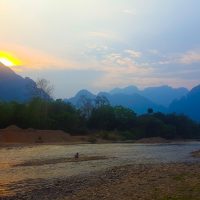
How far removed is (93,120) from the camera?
5192 inches

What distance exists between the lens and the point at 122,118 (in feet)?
445

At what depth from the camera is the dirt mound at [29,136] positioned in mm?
88562

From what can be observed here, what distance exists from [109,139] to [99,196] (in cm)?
8989

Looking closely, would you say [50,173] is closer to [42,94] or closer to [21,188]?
[21,188]

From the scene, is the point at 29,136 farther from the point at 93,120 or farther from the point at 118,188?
the point at 118,188

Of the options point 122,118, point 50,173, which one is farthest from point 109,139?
point 50,173

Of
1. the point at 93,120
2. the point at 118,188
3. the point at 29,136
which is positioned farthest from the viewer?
the point at 93,120

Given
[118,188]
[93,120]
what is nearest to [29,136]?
[93,120]

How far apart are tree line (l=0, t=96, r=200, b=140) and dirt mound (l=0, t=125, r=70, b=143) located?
29.2ft

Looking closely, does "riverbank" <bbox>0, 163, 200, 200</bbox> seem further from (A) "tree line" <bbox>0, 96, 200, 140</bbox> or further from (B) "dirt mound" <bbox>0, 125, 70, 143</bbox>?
(A) "tree line" <bbox>0, 96, 200, 140</bbox>

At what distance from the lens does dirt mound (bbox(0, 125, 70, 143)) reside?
291 ft

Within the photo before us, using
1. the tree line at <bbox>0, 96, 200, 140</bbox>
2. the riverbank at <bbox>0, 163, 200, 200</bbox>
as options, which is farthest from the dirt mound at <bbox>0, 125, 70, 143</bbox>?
the riverbank at <bbox>0, 163, 200, 200</bbox>

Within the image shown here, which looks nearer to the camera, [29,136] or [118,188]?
[118,188]

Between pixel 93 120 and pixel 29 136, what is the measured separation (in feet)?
138
